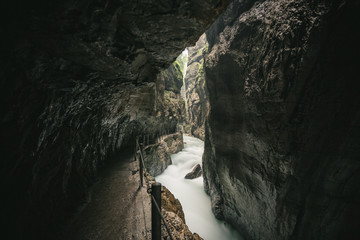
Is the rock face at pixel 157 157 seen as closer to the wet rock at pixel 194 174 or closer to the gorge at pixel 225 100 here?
the wet rock at pixel 194 174

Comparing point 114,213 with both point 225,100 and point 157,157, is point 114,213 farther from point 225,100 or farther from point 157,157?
point 157,157

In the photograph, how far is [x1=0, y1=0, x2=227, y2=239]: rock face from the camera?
1.77 m

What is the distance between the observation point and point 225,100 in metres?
7.64

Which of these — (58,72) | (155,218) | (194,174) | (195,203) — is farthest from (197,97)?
(155,218)

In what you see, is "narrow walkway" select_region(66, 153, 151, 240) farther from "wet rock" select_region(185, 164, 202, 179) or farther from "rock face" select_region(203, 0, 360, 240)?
"wet rock" select_region(185, 164, 202, 179)

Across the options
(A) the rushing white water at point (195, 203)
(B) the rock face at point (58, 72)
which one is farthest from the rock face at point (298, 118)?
(B) the rock face at point (58, 72)

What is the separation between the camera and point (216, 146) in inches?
335

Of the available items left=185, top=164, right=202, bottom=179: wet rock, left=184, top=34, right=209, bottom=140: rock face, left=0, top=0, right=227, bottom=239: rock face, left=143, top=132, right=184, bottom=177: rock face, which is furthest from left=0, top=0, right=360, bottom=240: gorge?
left=184, top=34, right=209, bottom=140: rock face

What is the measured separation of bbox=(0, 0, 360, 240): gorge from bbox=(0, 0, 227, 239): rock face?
0.06 feet

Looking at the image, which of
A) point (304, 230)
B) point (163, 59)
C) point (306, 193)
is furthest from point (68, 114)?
point (304, 230)

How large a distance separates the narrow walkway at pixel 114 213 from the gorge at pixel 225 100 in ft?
1.39

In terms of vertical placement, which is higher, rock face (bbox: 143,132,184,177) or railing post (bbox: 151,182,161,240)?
railing post (bbox: 151,182,161,240)

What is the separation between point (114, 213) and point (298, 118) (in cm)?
670

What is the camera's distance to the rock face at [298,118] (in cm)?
383
